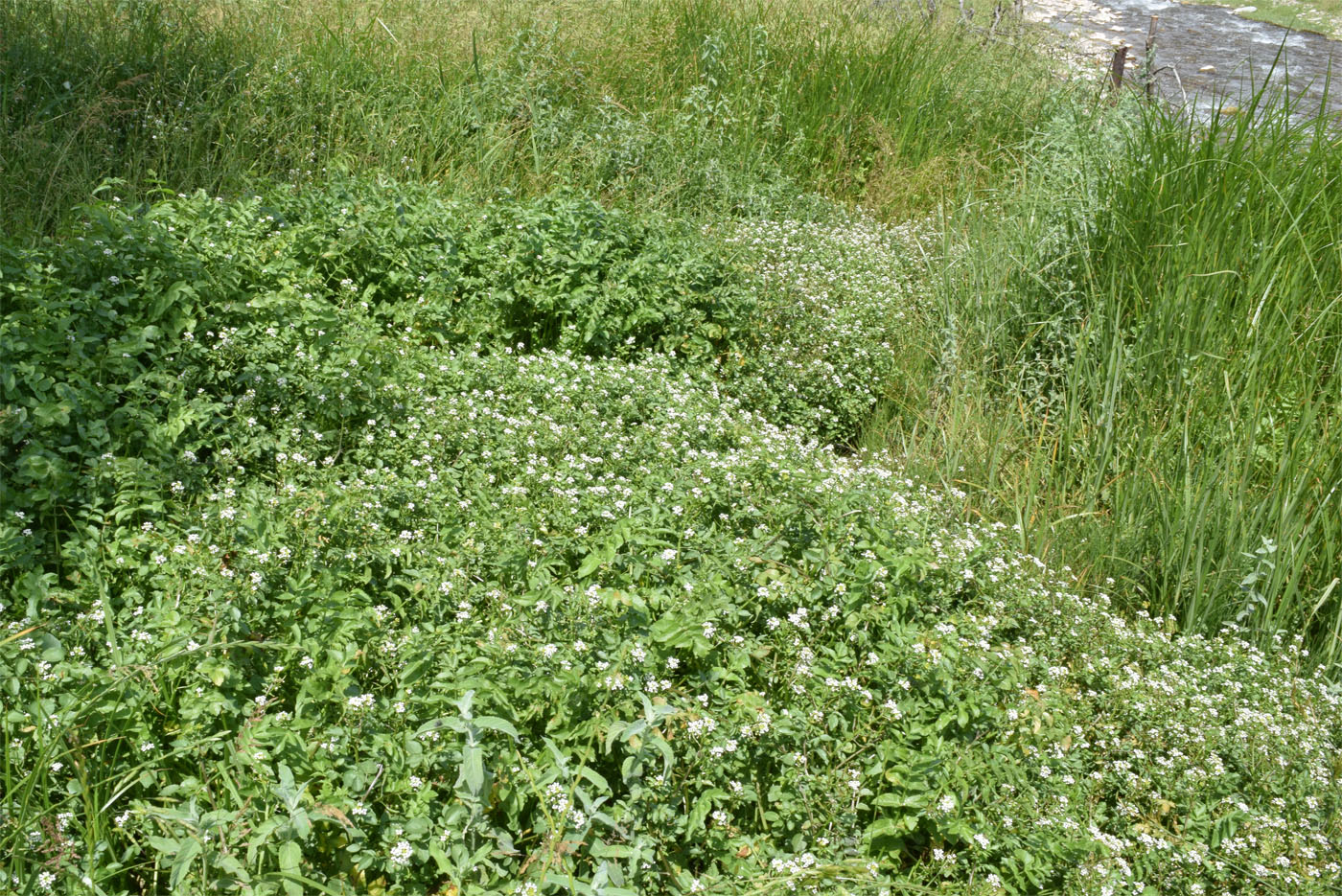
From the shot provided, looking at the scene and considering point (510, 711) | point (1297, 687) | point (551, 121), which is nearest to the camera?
point (510, 711)

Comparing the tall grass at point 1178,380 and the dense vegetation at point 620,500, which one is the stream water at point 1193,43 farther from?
the dense vegetation at point 620,500

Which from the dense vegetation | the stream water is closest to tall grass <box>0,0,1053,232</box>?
the dense vegetation

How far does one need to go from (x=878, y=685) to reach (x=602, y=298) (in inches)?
107

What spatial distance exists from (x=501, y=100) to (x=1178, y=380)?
486cm

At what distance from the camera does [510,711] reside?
2.65 meters

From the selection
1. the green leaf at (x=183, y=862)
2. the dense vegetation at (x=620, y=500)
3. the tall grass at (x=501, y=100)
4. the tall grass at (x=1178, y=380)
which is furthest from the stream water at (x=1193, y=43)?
the green leaf at (x=183, y=862)

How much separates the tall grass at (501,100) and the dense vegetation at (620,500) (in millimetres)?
56

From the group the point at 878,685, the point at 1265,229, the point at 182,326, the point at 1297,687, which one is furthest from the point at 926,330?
the point at 182,326

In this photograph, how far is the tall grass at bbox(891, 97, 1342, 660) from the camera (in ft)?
13.9

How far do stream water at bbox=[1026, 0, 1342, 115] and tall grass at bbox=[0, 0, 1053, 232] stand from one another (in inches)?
154

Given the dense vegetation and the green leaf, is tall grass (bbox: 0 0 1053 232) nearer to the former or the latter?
the dense vegetation

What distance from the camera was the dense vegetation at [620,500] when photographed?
259 cm

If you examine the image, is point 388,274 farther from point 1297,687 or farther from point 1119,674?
point 1297,687

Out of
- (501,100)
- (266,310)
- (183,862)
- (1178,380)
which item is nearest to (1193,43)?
(501,100)
